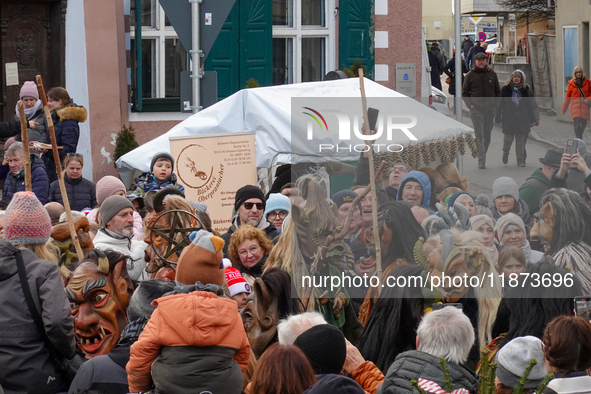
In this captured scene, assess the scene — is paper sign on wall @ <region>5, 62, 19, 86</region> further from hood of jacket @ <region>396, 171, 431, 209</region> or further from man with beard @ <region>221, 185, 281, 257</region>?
hood of jacket @ <region>396, 171, 431, 209</region>

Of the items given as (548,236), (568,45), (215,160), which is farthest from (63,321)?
(568,45)

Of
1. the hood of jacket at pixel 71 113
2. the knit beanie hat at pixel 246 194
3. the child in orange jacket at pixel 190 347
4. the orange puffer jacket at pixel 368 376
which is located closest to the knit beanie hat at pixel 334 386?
the child in orange jacket at pixel 190 347

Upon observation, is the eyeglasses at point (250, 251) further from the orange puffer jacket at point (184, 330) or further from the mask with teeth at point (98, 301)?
the orange puffer jacket at point (184, 330)

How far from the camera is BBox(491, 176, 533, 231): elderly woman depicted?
16.0 ft

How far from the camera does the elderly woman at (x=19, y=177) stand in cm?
798

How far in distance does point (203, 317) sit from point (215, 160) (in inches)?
186

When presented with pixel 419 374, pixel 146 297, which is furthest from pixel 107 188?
pixel 419 374

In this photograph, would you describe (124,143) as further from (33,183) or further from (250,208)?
(250,208)

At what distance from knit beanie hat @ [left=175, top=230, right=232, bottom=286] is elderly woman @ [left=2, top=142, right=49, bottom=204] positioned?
14.2ft

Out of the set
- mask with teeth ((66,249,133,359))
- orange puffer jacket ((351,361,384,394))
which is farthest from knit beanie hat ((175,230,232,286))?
orange puffer jacket ((351,361,384,394))

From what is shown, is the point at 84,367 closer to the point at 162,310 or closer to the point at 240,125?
the point at 162,310

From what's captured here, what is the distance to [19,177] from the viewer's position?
26.5 ft

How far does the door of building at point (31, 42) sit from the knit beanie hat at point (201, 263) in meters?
8.66

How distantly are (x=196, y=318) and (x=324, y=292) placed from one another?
1.45 metres
